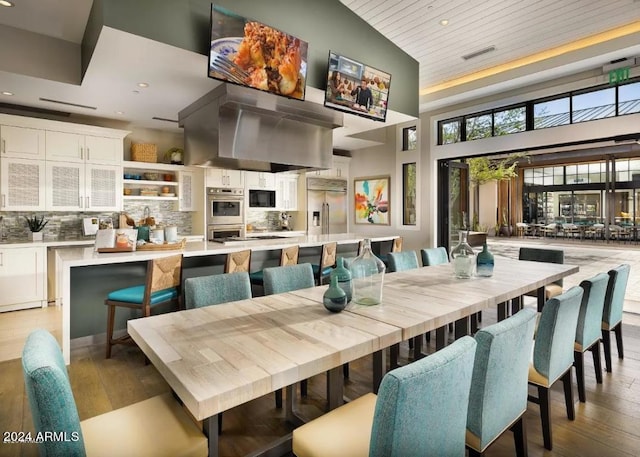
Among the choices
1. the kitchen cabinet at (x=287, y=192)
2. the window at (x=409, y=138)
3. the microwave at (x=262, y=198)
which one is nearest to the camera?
the microwave at (x=262, y=198)

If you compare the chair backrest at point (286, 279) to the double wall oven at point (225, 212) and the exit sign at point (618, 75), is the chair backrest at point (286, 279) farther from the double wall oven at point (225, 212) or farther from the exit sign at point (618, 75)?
the exit sign at point (618, 75)

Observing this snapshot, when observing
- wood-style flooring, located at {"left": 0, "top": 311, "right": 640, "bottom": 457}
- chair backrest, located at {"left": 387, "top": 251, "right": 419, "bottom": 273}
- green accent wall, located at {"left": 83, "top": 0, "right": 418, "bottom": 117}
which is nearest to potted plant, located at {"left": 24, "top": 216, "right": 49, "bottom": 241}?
wood-style flooring, located at {"left": 0, "top": 311, "right": 640, "bottom": 457}

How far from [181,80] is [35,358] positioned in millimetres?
3211

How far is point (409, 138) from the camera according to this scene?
7.12 meters

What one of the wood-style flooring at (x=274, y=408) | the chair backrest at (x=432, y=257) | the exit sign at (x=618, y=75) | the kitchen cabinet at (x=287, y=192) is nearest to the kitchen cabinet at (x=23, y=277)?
the wood-style flooring at (x=274, y=408)

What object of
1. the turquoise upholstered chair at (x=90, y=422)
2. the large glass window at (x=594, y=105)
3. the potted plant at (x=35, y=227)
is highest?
the large glass window at (x=594, y=105)

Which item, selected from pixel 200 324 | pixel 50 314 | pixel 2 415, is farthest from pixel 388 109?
pixel 50 314

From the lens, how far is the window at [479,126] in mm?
5750

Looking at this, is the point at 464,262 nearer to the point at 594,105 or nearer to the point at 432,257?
the point at 432,257

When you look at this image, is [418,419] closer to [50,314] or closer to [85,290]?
[85,290]

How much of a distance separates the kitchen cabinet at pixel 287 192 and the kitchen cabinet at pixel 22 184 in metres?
3.73

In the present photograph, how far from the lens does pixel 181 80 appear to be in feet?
12.0

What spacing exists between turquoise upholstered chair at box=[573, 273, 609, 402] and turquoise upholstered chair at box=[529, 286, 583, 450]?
0.37 m

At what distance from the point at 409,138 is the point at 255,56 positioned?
175 inches
